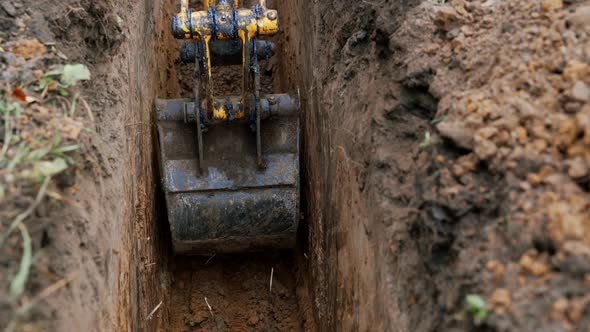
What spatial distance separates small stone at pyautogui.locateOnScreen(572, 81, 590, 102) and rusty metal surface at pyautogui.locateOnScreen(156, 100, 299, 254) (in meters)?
2.00

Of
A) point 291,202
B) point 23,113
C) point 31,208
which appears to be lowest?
point 291,202

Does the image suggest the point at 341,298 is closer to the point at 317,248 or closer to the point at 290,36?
the point at 317,248

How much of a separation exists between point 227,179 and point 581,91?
2276 mm

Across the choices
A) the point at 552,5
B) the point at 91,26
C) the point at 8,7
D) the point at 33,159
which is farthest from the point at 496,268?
the point at 8,7

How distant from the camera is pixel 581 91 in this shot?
1.98 m

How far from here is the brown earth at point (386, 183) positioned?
1.85m

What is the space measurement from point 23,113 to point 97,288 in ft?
2.47

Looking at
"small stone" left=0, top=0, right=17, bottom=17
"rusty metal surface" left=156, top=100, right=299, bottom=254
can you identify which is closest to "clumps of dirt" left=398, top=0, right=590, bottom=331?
"rusty metal surface" left=156, top=100, right=299, bottom=254

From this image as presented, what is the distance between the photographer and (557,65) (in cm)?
214

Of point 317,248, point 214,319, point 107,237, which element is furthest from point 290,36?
point 107,237

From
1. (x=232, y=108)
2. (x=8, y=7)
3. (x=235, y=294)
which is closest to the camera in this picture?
(x=8, y=7)

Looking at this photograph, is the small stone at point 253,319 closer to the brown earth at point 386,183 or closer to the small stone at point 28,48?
the brown earth at point 386,183

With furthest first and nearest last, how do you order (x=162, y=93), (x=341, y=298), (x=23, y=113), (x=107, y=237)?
1. (x=162, y=93)
2. (x=341, y=298)
3. (x=107, y=237)
4. (x=23, y=113)

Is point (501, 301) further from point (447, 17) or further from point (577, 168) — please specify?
point (447, 17)
